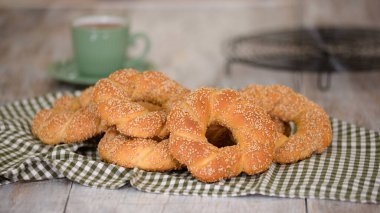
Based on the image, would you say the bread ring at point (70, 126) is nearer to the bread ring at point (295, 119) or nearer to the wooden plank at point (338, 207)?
the bread ring at point (295, 119)

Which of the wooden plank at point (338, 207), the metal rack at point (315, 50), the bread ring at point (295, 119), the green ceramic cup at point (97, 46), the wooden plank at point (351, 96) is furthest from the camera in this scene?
the metal rack at point (315, 50)

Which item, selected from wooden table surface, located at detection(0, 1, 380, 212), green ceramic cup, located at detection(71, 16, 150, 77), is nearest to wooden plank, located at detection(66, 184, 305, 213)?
wooden table surface, located at detection(0, 1, 380, 212)

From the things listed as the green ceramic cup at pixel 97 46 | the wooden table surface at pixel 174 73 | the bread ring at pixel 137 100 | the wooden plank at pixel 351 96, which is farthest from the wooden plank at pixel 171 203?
the green ceramic cup at pixel 97 46

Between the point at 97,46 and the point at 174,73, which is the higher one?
the point at 97,46

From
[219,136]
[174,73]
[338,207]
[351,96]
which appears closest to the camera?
[338,207]

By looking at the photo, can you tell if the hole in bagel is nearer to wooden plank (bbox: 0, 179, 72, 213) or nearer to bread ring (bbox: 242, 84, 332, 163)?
bread ring (bbox: 242, 84, 332, 163)

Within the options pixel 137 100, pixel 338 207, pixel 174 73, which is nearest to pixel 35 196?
pixel 137 100

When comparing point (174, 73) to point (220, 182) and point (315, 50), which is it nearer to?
point (315, 50)
